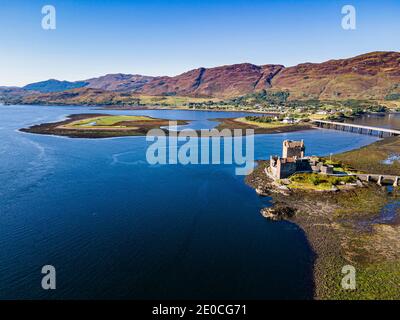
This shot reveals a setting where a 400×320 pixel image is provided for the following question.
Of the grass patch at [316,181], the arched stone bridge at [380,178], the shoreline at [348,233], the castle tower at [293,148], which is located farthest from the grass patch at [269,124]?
the shoreline at [348,233]

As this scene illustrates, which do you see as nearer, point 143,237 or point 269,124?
point 143,237

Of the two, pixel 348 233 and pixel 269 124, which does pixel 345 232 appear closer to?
pixel 348 233

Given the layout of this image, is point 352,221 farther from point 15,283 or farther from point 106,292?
point 15,283

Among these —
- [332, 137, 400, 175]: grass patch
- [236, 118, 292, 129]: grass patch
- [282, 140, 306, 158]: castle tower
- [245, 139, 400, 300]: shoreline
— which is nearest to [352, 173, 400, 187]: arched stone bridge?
[245, 139, 400, 300]: shoreline

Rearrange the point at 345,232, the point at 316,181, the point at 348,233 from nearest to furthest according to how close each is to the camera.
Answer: the point at 348,233, the point at 345,232, the point at 316,181

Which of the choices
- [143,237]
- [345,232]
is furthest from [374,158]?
[143,237]

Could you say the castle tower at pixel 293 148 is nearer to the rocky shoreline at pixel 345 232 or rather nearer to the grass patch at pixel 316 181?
the grass patch at pixel 316 181
